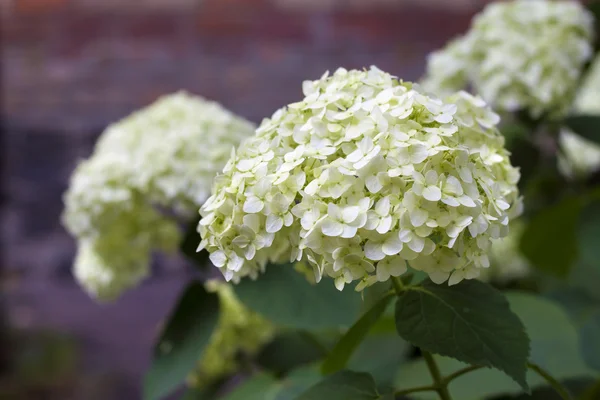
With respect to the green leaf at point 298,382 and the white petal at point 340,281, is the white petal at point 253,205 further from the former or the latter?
the green leaf at point 298,382

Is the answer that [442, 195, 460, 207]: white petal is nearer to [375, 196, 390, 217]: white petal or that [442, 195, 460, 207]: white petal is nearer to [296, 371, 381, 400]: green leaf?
[375, 196, 390, 217]: white petal

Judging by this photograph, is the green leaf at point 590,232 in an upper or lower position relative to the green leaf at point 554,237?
upper

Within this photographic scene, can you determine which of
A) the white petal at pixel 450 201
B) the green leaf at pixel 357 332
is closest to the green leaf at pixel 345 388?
the green leaf at pixel 357 332

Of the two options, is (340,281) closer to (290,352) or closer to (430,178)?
(430,178)

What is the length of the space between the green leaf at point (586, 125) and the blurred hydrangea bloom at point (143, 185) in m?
0.32

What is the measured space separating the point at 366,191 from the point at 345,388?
0.12 meters

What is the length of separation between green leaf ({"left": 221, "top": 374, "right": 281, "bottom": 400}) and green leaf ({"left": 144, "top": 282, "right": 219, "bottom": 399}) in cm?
7

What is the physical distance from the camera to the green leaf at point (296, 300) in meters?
0.51

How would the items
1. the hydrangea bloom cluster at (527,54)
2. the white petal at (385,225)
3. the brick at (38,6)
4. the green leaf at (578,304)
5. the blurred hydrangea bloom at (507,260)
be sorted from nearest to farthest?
the white petal at (385,225), the hydrangea bloom cluster at (527,54), the green leaf at (578,304), the blurred hydrangea bloom at (507,260), the brick at (38,6)

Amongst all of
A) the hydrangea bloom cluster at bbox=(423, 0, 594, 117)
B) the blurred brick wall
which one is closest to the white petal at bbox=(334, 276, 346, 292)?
the hydrangea bloom cluster at bbox=(423, 0, 594, 117)

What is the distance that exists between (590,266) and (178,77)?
1073mm

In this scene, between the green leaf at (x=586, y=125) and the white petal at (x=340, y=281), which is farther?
the green leaf at (x=586, y=125)

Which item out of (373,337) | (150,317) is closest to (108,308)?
(150,317)

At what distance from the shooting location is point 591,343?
1.99ft
